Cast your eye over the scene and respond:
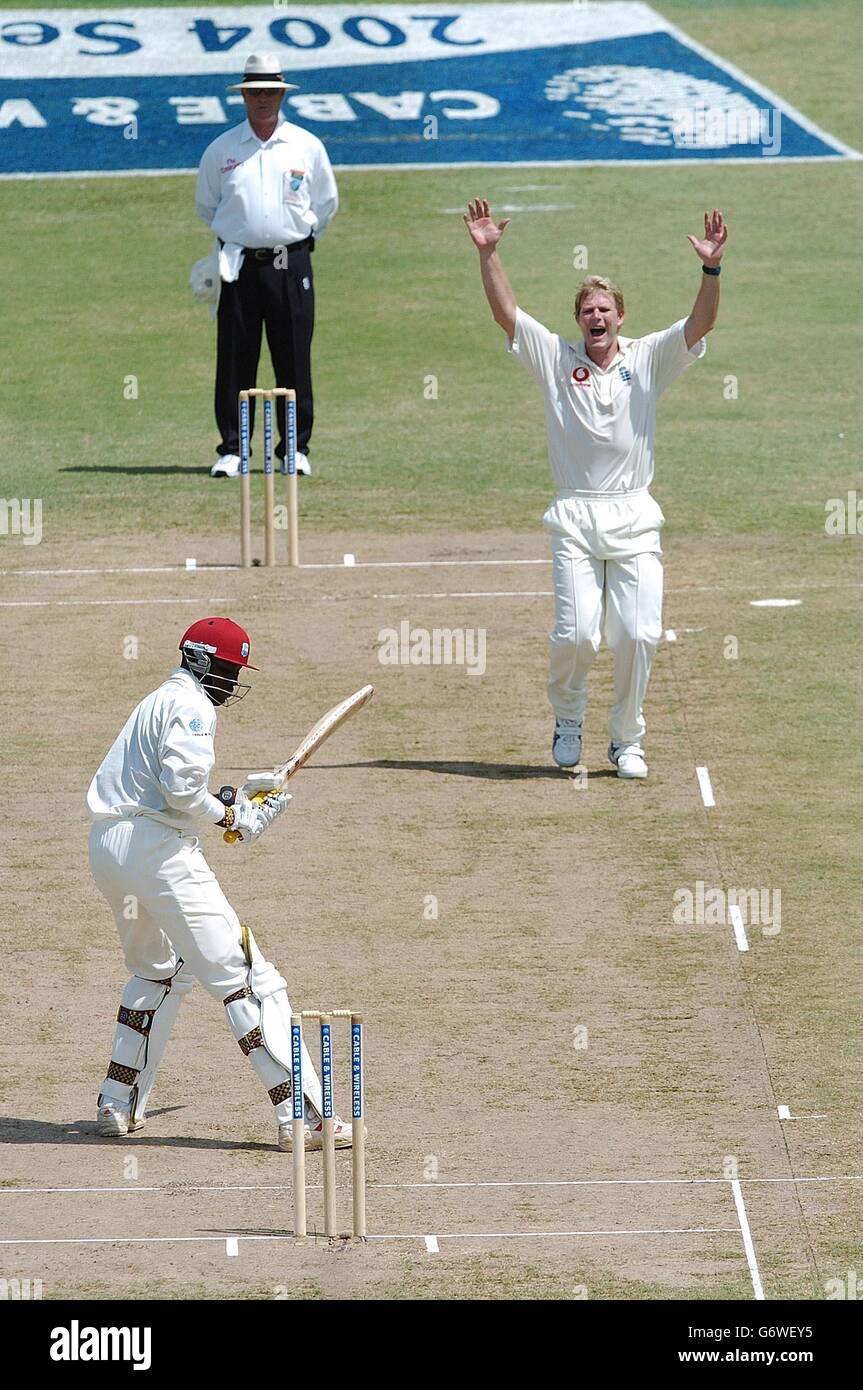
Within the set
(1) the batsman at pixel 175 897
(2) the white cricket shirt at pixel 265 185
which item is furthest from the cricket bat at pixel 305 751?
(2) the white cricket shirt at pixel 265 185

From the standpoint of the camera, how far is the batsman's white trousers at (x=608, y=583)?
13.7 metres

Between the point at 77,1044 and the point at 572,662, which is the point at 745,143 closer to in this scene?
the point at 572,662

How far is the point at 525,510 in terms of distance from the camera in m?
19.3

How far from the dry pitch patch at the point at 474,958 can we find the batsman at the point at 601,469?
2.84 feet

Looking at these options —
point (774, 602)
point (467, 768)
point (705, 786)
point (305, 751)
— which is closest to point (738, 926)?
point (705, 786)

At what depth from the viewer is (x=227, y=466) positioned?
793 inches

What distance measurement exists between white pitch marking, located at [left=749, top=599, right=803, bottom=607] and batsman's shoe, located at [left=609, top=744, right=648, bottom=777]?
3.21 meters

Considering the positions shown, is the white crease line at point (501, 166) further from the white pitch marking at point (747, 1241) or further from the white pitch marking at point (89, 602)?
the white pitch marking at point (747, 1241)

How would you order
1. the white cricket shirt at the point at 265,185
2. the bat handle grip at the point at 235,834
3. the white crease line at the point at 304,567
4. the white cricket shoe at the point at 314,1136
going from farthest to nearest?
the white cricket shirt at the point at 265,185
the white crease line at the point at 304,567
the bat handle grip at the point at 235,834
the white cricket shoe at the point at 314,1136

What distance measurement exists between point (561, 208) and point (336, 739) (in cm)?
1517

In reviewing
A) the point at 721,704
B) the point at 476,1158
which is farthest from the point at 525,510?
the point at 476,1158

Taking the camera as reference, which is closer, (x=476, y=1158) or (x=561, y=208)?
(x=476, y=1158)

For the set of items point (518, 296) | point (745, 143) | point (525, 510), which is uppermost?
point (745, 143)

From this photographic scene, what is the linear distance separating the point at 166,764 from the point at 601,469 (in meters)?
4.82
